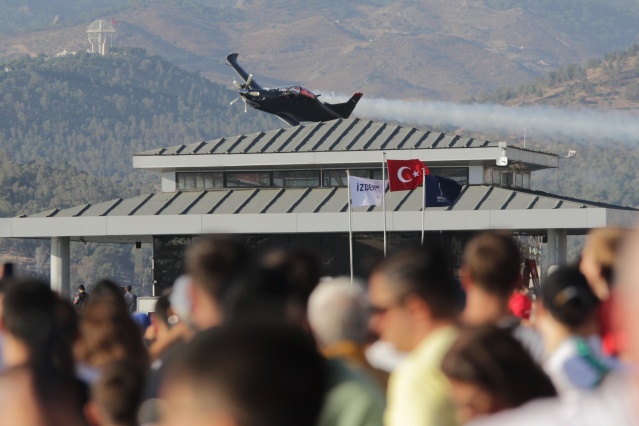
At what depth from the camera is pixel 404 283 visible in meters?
6.54

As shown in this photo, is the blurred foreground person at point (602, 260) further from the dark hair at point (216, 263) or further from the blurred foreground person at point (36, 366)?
the blurred foreground person at point (36, 366)

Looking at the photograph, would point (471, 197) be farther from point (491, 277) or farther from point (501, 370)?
point (501, 370)

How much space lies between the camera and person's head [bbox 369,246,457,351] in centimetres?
652

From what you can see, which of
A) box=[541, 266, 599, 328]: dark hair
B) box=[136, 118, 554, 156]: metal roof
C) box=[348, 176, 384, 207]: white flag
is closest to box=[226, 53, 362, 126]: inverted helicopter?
box=[136, 118, 554, 156]: metal roof

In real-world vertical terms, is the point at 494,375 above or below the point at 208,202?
below

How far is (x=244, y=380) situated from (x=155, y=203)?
4561 centimetres

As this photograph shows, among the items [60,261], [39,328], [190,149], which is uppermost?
[190,149]

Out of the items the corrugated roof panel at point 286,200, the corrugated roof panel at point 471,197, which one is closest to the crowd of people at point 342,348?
the corrugated roof panel at point 471,197

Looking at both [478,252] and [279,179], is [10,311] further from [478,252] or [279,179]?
[279,179]

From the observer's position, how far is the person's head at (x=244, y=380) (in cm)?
336

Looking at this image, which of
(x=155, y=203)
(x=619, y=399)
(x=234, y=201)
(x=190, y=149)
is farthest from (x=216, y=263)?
(x=190, y=149)

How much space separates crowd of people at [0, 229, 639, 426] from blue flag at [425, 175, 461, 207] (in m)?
32.6

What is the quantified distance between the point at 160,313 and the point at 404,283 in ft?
14.4

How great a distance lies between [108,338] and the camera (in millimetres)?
8164
